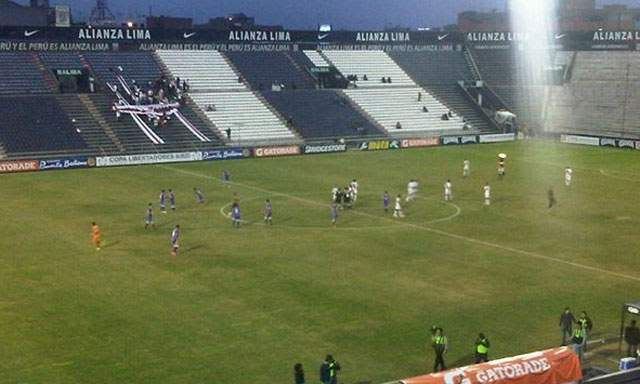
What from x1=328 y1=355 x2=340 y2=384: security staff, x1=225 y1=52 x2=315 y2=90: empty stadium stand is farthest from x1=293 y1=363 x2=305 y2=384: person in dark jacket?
x1=225 y1=52 x2=315 y2=90: empty stadium stand

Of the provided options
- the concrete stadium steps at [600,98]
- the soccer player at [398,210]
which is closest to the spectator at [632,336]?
the soccer player at [398,210]

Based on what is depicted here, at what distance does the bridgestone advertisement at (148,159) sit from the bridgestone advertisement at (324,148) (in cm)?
1012

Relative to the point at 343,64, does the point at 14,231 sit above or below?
below

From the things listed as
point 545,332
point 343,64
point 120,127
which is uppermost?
point 343,64

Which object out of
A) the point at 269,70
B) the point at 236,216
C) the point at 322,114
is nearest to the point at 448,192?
the point at 236,216

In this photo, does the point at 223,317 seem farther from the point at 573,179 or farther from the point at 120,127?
the point at 120,127

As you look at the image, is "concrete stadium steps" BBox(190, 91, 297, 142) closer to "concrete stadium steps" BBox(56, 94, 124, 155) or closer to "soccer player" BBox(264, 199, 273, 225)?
"concrete stadium steps" BBox(56, 94, 124, 155)

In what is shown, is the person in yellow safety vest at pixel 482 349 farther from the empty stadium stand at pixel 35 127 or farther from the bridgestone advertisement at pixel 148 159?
the empty stadium stand at pixel 35 127

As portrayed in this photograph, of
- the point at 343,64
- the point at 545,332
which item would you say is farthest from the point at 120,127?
the point at 545,332

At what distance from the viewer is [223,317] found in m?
26.1

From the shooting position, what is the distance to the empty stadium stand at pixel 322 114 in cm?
7988

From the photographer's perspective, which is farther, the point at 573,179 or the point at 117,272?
the point at 573,179

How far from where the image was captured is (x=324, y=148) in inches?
2926

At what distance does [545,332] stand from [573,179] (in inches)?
1377
